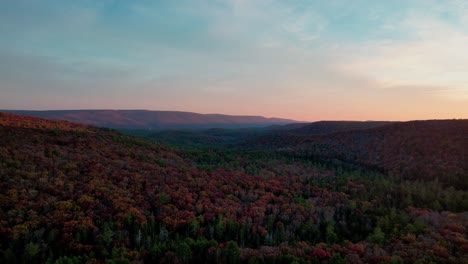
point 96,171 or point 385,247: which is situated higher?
point 96,171

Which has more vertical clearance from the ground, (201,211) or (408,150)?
(408,150)

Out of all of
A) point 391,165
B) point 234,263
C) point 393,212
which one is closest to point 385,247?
point 393,212

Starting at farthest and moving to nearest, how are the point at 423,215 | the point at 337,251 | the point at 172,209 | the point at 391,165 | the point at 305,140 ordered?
1. the point at 305,140
2. the point at 391,165
3. the point at 423,215
4. the point at 172,209
5. the point at 337,251

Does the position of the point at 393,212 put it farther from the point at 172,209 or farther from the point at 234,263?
the point at 172,209

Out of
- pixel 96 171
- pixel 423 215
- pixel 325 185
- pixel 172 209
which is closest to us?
pixel 172 209

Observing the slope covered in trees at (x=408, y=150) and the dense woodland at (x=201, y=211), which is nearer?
the dense woodland at (x=201, y=211)

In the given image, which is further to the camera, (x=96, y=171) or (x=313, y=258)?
(x=96, y=171)

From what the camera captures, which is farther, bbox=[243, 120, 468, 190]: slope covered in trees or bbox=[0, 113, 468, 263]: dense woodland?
bbox=[243, 120, 468, 190]: slope covered in trees
